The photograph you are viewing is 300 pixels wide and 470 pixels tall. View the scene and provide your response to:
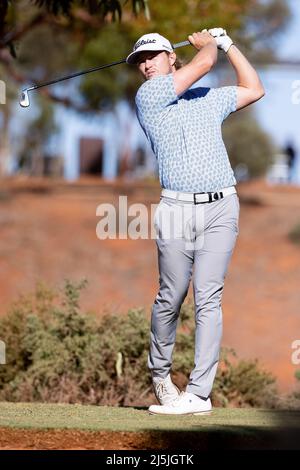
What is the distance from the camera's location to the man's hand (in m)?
7.09

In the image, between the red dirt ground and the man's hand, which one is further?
the red dirt ground

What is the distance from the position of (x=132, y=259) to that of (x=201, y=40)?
21032 mm

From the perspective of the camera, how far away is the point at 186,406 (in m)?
7.00

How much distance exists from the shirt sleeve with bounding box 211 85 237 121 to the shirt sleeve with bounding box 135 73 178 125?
33 cm

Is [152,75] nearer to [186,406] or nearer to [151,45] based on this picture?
[151,45]

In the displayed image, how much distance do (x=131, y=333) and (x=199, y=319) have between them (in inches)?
95.4

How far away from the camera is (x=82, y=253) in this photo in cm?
2834

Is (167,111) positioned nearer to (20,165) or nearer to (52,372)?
(52,372)

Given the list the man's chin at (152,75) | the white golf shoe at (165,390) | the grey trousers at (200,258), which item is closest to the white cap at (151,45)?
the man's chin at (152,75)

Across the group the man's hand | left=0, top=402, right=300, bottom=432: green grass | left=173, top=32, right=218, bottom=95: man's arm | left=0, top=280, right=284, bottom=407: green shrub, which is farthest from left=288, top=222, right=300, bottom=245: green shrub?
left=173, top=32, right=218, bottom=95: man's arm

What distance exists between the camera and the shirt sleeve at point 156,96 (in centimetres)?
686

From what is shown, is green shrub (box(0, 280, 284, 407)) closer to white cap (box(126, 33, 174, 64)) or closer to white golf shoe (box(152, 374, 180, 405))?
white golf shoe (box(152, 374, 180, 405))

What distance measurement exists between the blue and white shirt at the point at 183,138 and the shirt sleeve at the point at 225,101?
36 millimetres
